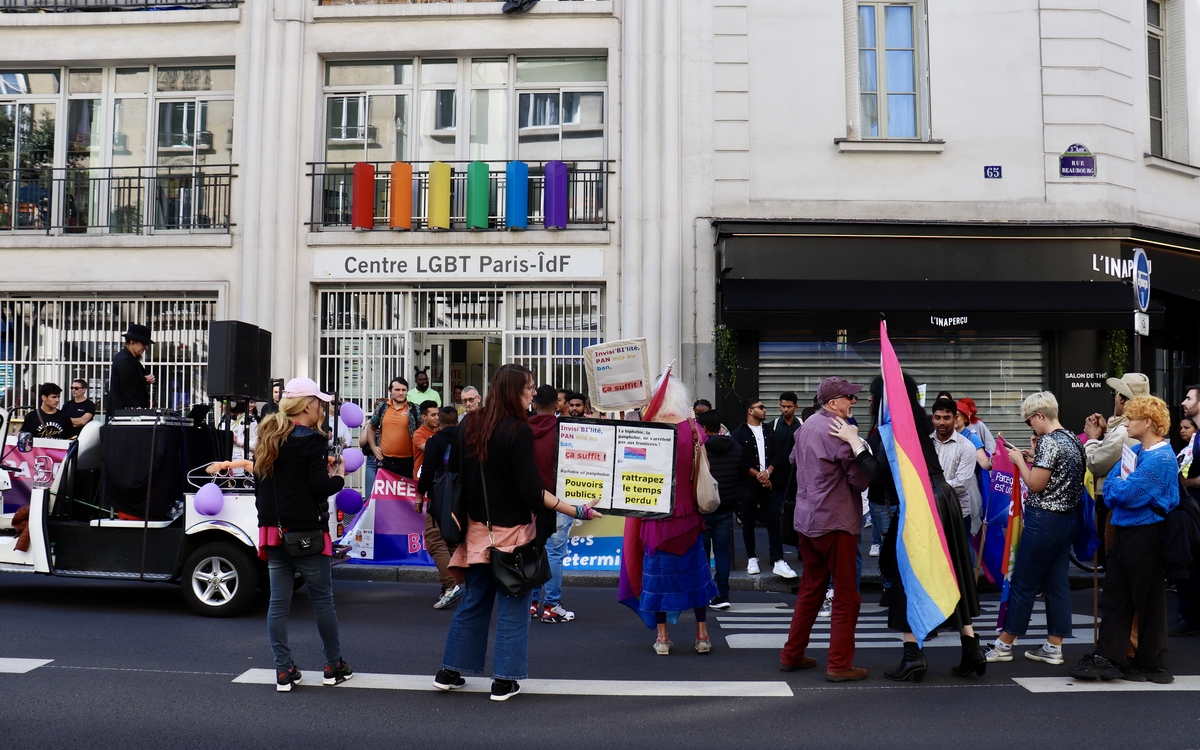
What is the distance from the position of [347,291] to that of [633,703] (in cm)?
1131

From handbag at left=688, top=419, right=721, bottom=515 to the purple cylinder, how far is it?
27.8 feet

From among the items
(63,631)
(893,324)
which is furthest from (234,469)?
(893,324)

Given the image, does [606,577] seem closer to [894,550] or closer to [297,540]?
[894,550]

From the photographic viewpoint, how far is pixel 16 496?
9.32 metres

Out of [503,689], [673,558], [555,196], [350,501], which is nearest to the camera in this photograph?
[503,689]

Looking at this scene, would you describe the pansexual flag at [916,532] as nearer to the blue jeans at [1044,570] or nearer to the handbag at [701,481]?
the blue jeans at [1044,570]

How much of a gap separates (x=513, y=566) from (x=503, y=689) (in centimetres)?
73

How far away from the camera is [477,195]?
15.5 metres

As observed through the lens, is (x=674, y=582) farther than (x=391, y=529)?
No

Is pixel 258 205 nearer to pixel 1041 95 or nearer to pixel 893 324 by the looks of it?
pixel 893 324

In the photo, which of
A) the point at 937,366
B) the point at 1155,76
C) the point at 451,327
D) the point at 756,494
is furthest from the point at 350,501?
the point at 1155,76

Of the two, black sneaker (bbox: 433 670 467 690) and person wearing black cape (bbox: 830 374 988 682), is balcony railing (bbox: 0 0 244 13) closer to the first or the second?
black sneaker (bbox: 433 670 467 690)

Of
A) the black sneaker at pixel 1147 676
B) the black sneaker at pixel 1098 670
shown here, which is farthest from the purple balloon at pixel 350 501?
the black sneaker at pixel 1147 676

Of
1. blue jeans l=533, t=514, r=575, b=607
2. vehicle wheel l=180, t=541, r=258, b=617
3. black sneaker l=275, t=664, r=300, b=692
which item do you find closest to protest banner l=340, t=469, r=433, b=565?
blue jeans l=533, t=514, r=575, b=607
